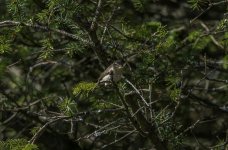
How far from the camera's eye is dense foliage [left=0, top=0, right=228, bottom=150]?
316 cm

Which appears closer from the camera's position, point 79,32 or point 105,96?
point 79,32

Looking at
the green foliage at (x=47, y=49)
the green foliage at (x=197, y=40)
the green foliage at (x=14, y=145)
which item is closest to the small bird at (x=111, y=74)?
the green foliage at (x=47, y=49)

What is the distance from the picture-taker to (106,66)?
3.23 m

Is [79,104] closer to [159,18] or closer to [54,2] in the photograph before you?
[159,18]

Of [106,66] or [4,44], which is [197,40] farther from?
[4,44]

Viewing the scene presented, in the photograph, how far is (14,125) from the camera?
500cm

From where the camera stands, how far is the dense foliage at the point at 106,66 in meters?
3.16

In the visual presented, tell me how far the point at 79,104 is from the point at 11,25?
1923mm

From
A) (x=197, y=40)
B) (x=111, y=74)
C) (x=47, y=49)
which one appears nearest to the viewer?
(x=111, y=74)

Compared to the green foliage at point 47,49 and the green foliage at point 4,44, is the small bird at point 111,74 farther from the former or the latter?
the green foliage at point 4,44

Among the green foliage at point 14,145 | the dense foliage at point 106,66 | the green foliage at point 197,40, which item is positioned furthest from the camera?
the green foliage at point 197,40

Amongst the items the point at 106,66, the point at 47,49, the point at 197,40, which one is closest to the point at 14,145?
the point at 47,49

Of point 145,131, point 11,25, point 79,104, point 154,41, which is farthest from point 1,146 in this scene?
point 79,104

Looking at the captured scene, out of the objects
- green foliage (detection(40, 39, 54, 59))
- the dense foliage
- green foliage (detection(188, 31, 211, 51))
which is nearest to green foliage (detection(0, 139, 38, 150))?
the dense foliage
